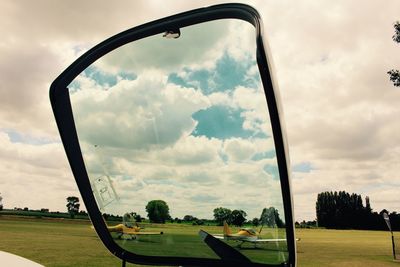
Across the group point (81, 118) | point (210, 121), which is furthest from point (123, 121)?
point (210, 121)

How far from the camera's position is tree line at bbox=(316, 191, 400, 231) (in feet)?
233

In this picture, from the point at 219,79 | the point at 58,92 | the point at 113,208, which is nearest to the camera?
the point at 219,79

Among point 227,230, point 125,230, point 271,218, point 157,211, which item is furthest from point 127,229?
point 271,218

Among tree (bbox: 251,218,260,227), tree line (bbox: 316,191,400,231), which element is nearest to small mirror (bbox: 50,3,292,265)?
tree (bbox: 251,218,260,227)

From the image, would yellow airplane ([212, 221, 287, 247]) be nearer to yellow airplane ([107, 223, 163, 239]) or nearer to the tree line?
yellow airplane ([107, 223, 163, 239])

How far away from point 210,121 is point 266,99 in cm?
38

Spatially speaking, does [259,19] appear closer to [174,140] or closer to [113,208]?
[174,140]

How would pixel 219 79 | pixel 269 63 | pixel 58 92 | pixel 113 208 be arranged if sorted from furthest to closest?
pixel 113 208
pixel 58 92
pixel 219 79
pixel 269 63

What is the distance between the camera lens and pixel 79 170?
2.26 meters

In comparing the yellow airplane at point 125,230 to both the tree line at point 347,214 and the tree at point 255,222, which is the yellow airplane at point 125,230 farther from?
the tree line at point 347,214

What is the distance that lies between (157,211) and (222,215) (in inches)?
15.5

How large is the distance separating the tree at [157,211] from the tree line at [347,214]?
6751 cm

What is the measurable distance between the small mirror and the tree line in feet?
221

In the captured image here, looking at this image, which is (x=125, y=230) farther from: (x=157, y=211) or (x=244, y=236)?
(x=244, y=236)
